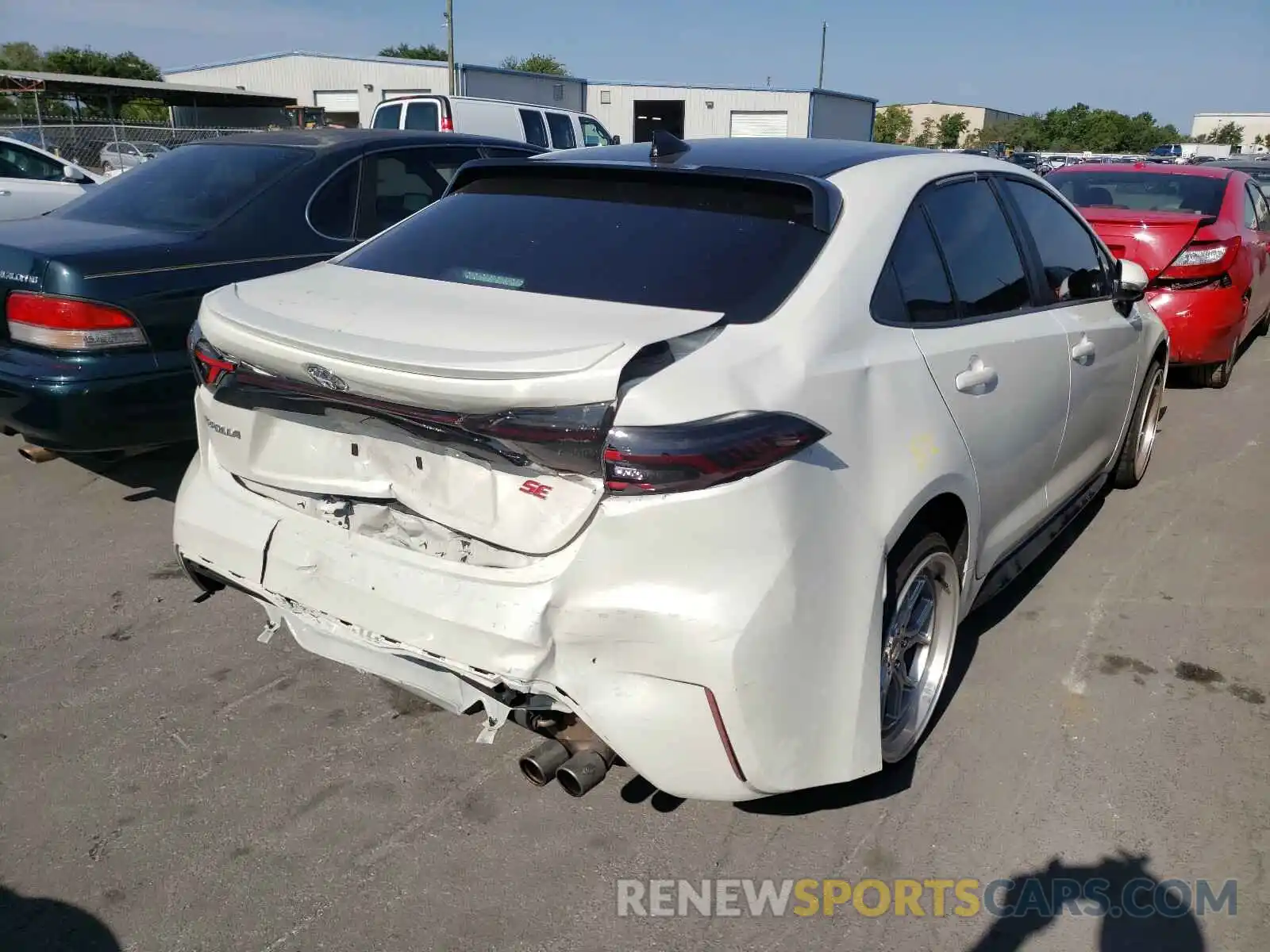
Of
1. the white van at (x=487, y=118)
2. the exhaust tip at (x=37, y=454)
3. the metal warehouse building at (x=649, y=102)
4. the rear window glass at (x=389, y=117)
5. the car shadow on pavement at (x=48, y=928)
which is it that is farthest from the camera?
the metal warehouse building at (x=649, y=102)

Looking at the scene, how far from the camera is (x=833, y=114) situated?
4691 centimetres

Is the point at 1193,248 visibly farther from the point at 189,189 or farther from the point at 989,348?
the point at 189,189

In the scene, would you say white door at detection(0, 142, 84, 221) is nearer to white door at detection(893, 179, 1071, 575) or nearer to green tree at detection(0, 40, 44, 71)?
white door at detection(893, 179, 1071, 575)

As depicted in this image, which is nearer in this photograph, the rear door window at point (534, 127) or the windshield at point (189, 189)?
the windshield at point (189, 189)

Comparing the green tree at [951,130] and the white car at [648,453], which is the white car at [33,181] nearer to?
the white car at [648,453]

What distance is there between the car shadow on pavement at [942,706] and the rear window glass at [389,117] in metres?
12.2

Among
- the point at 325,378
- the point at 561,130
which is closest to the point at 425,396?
the point at 325,378

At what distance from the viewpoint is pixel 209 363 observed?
269 cm

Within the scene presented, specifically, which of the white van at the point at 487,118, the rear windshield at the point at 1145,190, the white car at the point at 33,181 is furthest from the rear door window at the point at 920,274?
the white van at the point at 487,118

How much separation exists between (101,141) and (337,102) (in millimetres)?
26298

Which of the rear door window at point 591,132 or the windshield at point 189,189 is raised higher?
the rear door window at point 591,132

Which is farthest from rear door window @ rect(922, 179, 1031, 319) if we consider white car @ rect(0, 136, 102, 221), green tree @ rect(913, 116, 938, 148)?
green tree @ rect(913, 116, 938, 148)

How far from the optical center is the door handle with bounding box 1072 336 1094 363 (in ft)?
11.5

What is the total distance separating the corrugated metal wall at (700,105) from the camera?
44.5 m
